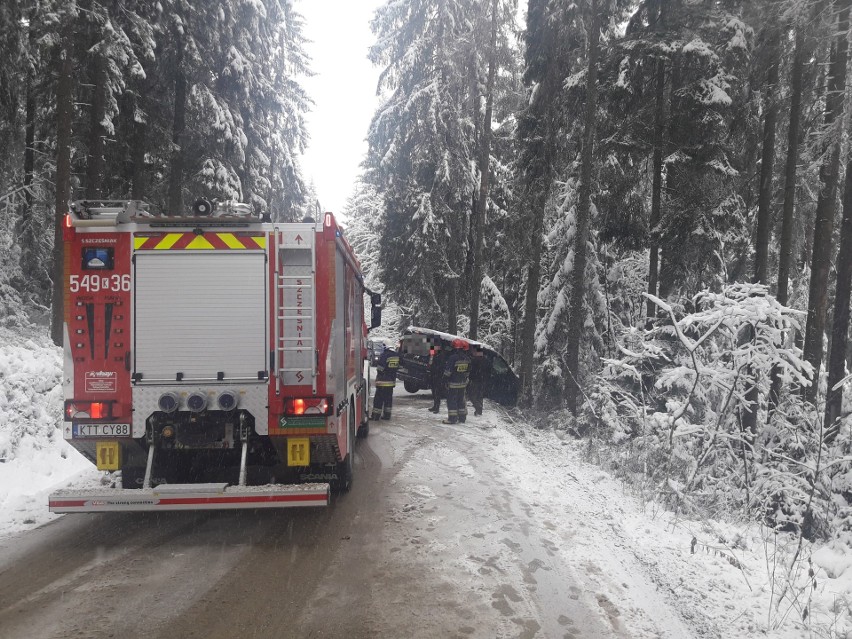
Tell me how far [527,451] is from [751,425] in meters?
6.35

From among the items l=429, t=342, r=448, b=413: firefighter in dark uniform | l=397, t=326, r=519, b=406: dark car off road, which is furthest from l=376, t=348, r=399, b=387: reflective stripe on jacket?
l=397, t=326, r=519, b=406: dark car off road

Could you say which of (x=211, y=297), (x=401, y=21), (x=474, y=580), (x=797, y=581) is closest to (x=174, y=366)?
(x=211, y=297)

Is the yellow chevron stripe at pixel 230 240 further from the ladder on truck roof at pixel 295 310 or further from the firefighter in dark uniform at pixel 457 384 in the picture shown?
the firefighter in dark uniform at pixel 457 384

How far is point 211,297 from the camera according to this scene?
19.7ft

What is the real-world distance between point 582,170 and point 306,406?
11626 mm

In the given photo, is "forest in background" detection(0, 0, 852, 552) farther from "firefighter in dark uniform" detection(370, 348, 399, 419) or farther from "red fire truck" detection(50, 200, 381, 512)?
"red fire truck" detection(50, 200, 381, 512)

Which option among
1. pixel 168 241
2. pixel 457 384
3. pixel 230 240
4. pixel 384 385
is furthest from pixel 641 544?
pixel 384 385

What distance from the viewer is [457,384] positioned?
13055 millimetres

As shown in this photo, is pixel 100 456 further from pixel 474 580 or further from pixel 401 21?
pixel 401 21

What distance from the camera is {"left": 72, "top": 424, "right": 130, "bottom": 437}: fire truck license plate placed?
19.2 feet

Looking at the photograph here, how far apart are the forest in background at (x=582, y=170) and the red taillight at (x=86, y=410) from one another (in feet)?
21.3

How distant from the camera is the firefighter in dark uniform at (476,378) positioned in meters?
15.0

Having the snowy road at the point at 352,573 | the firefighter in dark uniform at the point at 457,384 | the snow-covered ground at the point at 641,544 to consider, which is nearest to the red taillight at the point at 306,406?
the snowy road at the point at 352,573

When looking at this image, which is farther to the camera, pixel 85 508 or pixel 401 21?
pixel 401 21
